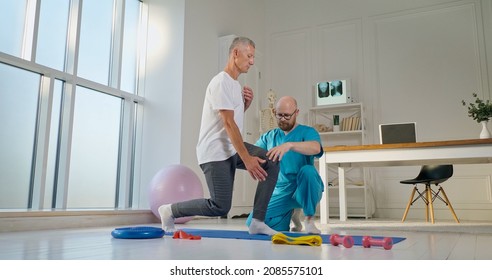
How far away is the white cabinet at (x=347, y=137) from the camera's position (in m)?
6.32

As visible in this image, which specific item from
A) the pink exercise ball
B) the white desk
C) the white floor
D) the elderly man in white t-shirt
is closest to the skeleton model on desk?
the white desk

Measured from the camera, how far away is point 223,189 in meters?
2.25

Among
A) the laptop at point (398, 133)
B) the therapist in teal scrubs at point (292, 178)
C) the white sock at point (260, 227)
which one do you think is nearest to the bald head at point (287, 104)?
the therapist in teal scrubs at point (292, 178)

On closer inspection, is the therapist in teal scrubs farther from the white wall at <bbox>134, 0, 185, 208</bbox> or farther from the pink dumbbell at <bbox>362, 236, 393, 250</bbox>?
the white wall at <bbox>134, 0, 185, 208</bbox>

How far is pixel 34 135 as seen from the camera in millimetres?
3873

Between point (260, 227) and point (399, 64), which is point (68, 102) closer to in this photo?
point (260, 227)

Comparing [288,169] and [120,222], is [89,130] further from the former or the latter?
[288,169]

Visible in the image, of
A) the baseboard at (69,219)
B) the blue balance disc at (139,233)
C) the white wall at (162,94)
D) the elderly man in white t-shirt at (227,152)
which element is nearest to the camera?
the elderly man in white t-shirt at (227,152)

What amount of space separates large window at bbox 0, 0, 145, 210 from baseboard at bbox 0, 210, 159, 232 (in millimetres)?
493

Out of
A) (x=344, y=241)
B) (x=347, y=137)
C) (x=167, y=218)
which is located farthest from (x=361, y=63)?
(x=344, y=241)

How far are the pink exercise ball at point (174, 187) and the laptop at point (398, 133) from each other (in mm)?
1976

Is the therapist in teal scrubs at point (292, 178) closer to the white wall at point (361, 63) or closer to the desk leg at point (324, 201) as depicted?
the desk leg at point (324, 201)

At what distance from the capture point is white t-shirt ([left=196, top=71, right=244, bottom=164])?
222 cm

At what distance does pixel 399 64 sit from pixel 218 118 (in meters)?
5.09
